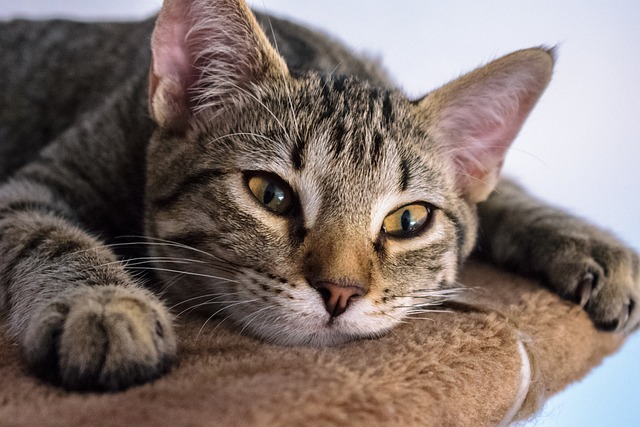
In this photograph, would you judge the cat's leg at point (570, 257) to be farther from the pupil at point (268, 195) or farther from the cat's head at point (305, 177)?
the pupil at point (268, 195)

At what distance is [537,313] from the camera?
1.21m

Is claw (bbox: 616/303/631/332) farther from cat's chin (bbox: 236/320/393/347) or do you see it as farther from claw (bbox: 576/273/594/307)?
cat's chin (bbox: 236/320/393/347)

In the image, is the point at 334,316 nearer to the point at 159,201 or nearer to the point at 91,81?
the point at 159,201

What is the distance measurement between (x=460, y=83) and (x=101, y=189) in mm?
877

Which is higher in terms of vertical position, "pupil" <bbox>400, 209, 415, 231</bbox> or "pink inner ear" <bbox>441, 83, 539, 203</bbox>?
"pink inner ear" <bbox>441, 83, 539, 203</bbox>

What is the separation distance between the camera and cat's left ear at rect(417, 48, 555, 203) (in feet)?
3.94

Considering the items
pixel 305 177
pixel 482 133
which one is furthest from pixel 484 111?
pixel 305 177

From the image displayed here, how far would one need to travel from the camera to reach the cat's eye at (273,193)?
1.06 meters

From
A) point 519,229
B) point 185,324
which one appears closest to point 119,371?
point 185,324

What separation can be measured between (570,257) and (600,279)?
0.07m

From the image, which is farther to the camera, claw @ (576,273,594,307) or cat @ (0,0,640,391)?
claw @ (576,273,594,307)

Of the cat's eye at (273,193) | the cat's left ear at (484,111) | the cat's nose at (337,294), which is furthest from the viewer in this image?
the cat's left ear at (484,111)

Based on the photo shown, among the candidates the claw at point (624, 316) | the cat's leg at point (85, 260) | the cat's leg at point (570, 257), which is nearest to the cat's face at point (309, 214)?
the cat's leg at point (85, 260)

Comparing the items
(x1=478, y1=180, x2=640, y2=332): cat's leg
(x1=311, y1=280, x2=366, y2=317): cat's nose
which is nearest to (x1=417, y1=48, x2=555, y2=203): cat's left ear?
(x1=478, y1=180, x2=640, y2=332): cat's leg
